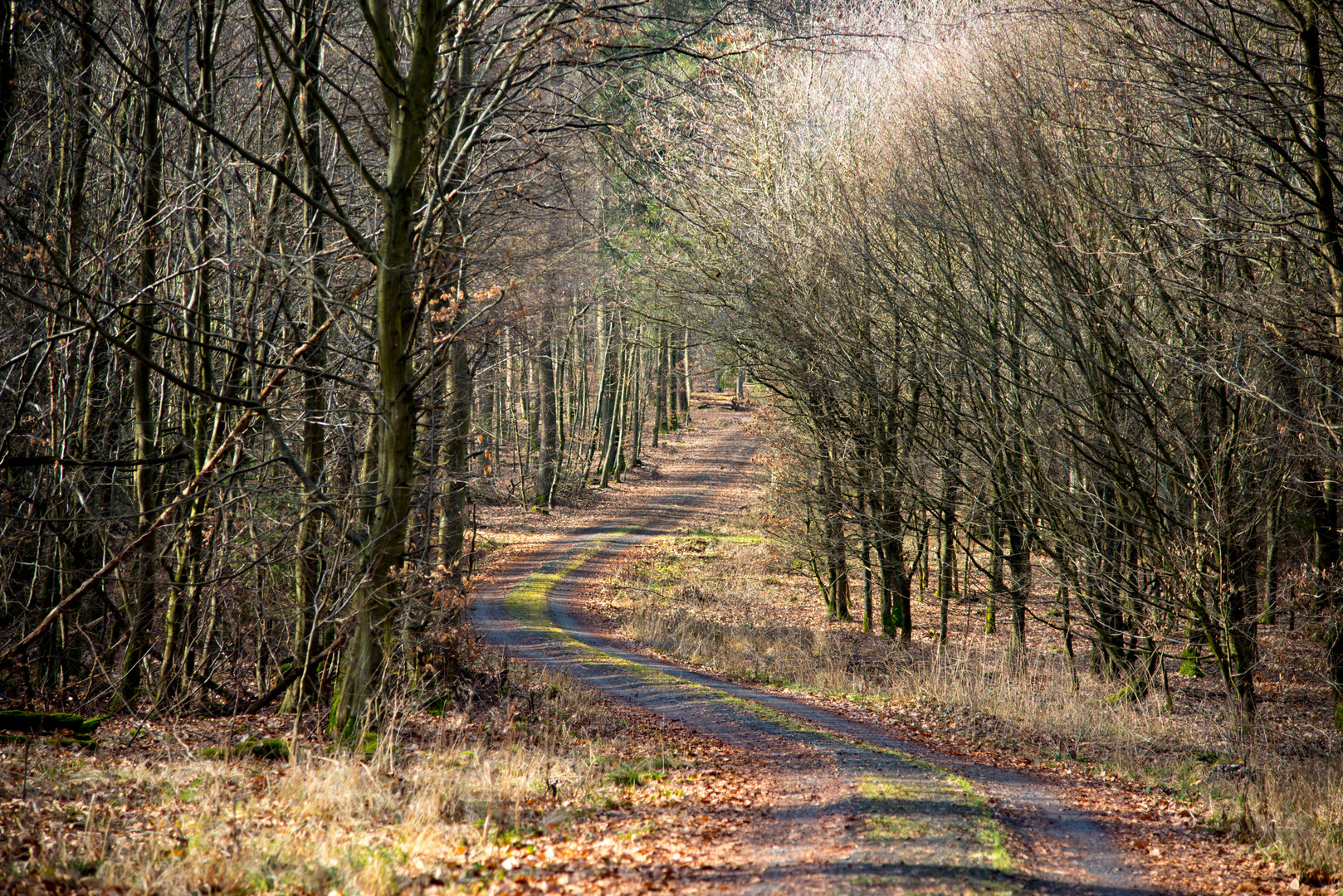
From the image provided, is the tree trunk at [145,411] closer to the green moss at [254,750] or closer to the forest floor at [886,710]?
the green moss at [254,750]

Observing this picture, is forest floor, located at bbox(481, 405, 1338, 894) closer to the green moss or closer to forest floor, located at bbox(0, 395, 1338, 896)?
forest floor, located at bbox(0, 395, 1338, 896)

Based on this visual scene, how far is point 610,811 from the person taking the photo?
6.03 meters

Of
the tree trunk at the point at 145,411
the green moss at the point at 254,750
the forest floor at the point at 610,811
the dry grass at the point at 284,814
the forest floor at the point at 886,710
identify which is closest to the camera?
the dry grass at the point at 284,814

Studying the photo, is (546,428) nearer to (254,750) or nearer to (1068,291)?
(1068,291)

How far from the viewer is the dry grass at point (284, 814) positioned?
4.46m

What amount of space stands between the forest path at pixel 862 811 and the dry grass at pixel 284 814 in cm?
148

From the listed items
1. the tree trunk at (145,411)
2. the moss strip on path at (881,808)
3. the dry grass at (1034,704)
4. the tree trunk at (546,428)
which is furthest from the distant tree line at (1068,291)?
the tree trunk at (546,428)

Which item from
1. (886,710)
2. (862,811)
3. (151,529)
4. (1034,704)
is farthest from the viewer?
(886,710)

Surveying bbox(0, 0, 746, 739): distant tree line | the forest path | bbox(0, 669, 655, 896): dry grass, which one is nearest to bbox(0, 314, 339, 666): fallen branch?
bbox(0, 0, 746, 739): distant tree line

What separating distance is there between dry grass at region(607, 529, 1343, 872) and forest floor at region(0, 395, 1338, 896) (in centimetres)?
17

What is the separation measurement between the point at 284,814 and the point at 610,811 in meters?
2.08

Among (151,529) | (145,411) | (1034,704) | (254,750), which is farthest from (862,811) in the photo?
(145,411)

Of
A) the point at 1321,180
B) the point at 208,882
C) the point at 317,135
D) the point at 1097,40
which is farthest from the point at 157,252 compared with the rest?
the point at 1321,180

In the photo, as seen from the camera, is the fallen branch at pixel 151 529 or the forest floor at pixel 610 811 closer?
the forest floor at pixel 610 811
